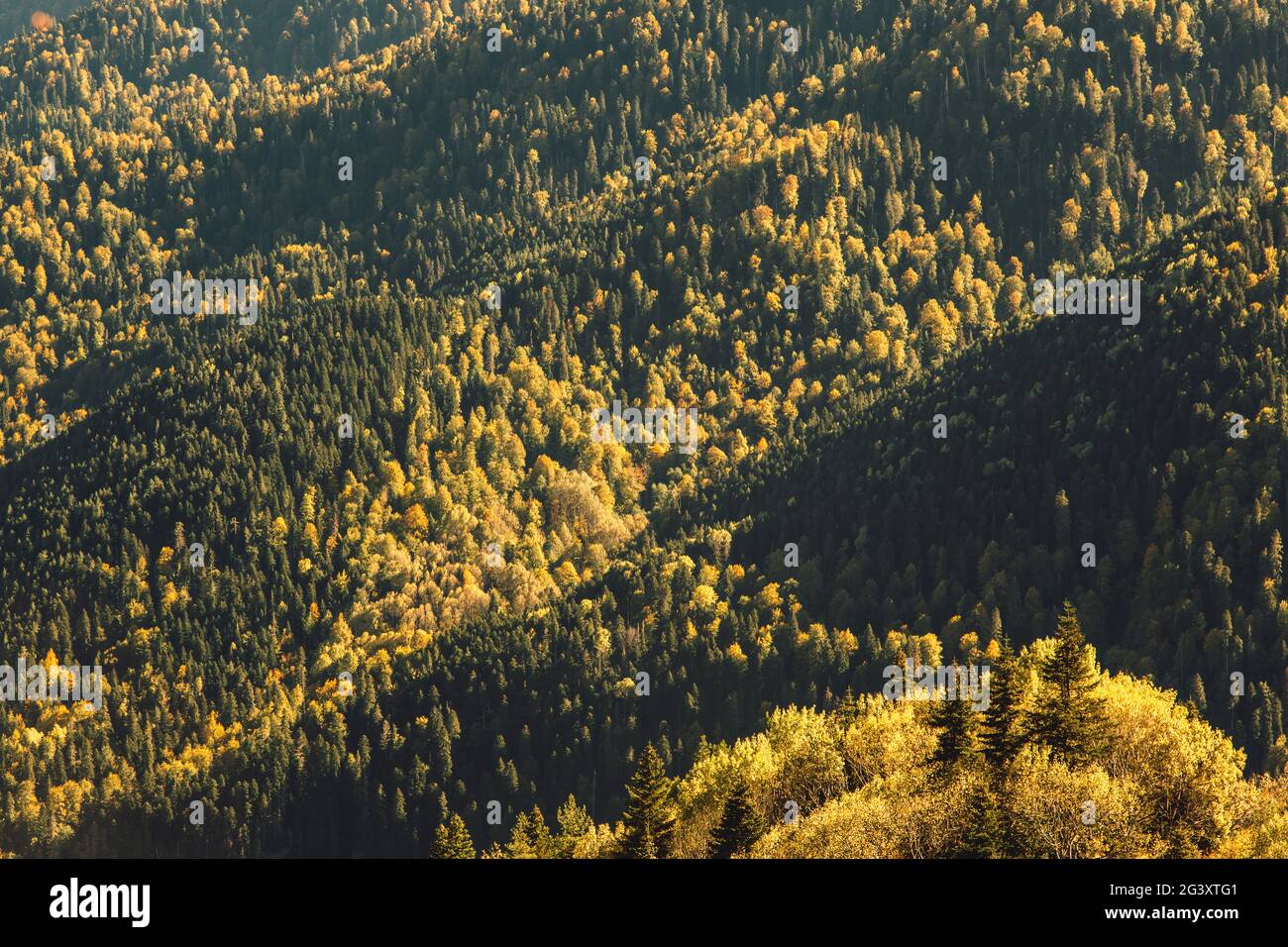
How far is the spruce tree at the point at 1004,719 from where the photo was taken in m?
167

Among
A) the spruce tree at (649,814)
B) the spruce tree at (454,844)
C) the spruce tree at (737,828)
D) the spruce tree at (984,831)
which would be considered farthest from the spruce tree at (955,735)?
the spruce tree at (454,844)

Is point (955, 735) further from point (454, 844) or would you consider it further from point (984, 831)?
point (454, 844)

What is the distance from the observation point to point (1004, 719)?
552ft

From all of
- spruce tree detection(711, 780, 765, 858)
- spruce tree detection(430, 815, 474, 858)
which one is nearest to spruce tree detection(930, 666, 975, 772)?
spruce tree detection(711, 780, 765, 858)

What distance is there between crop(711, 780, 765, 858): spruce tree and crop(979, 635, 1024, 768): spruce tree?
74.0ft

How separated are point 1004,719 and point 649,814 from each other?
118ft

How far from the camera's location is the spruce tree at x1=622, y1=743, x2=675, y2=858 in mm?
185000

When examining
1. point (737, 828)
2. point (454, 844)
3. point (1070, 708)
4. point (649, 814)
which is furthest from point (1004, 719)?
point (454, 844)

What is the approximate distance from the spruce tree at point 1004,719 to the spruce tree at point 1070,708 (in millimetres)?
1869

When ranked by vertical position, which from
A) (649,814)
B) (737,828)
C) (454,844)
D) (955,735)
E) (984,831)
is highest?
(955,735)

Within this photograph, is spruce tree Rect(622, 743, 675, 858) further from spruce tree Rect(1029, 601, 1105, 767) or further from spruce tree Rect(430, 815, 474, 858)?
spruce tree Rect(1029, 601, 1105, 767)
